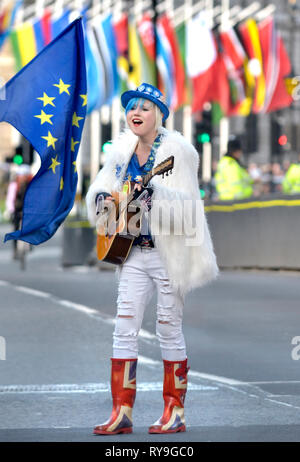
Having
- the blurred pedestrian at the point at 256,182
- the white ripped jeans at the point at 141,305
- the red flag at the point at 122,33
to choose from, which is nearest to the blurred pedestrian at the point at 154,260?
the white ripped jeans at the point at 141,305

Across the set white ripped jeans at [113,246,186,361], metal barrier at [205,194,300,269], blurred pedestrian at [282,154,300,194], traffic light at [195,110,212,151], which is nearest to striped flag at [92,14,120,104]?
traffic light at [195,110,212,151]

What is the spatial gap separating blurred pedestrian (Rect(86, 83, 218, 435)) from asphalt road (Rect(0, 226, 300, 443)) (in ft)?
0.74

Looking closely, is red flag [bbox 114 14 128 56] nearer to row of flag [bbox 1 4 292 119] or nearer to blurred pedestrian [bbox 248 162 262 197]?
row of flag [bbox 1 4 292 119]

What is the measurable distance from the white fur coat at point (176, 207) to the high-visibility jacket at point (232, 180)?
14433mm

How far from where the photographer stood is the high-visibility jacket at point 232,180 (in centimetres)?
2142

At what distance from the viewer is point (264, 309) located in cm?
1458

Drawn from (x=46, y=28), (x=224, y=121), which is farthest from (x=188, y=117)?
(x=46, y=28)

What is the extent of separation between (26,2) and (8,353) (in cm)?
6895

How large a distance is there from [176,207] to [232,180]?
51.5 ft

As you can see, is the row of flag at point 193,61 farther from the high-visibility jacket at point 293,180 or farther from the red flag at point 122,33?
the high-visibility jacket at point 293,180

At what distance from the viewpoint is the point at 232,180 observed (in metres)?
22.3

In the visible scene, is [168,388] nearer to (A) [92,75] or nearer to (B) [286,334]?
(B) [286,334]

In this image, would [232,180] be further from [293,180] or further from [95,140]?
[95,140]

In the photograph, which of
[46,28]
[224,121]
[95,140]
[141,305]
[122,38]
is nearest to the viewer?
[141,305]
